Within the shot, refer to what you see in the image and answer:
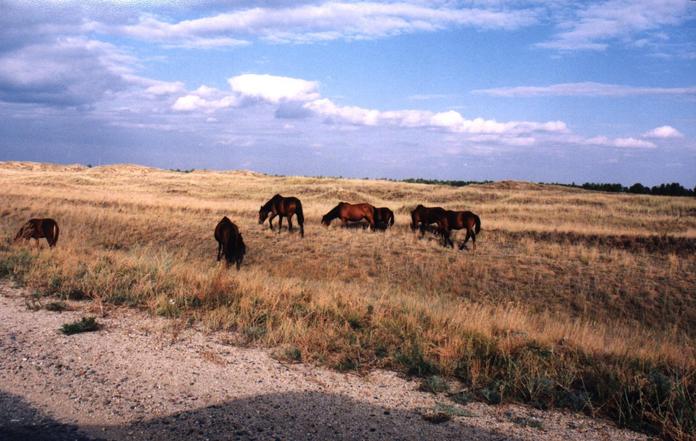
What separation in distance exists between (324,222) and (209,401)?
21832 mm

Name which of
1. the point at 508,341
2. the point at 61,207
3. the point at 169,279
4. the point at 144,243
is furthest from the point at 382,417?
the point at 61,207

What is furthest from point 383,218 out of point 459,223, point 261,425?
point 261,425

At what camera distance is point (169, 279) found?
33.1 ft

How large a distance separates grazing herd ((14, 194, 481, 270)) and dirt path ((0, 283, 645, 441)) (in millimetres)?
10817

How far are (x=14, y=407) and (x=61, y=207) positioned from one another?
28.1 m

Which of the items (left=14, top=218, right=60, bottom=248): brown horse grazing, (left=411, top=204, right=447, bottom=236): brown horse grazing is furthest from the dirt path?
(left=411, top=204, right=447, bottom=236): brown horse grazing

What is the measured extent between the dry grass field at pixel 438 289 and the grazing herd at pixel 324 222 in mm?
846

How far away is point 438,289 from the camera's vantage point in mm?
16641

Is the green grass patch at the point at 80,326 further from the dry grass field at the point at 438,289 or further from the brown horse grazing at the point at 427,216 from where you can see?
the brown horse grazing at the point at 427,216

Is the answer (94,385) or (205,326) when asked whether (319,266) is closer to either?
(205,326)

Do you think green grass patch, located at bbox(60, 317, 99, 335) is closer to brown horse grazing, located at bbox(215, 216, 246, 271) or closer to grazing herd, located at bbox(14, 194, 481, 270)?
grazing herd, located at bbox(14, 194, 481, 270)

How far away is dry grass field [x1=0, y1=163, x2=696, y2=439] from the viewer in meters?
A: 6.12

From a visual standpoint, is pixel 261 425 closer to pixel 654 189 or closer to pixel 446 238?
pixel 446 238

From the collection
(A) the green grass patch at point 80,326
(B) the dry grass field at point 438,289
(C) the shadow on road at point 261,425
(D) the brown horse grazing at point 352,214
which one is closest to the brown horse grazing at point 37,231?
(B) the dry grass field at point 438,289
